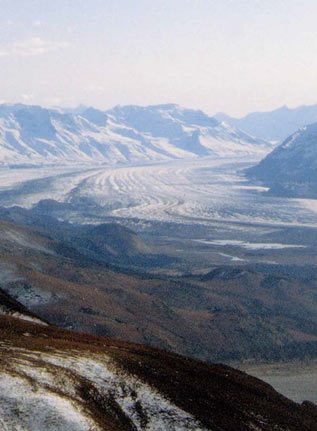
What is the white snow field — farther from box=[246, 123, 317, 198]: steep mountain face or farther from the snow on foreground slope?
the snow on foreground slope

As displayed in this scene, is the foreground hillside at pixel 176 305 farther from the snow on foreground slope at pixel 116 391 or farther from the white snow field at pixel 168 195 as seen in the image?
the white snow field at pixel 168 195

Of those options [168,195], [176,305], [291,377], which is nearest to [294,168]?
[168,195]

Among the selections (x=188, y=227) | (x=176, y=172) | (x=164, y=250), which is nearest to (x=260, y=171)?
(x=176, y=172)

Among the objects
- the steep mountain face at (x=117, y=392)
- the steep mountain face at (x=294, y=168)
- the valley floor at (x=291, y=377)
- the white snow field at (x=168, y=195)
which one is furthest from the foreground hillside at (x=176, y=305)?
the steep mountain face at (x=294, y=168)

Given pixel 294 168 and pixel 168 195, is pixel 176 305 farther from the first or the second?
pixel 294 168

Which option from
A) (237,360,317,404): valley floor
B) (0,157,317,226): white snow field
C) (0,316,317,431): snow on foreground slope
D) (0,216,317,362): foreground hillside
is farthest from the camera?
(0,157,317,226): white snow field

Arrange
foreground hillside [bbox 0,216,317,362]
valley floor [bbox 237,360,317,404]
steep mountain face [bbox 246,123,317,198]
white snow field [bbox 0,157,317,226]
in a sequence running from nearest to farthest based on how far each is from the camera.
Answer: valley floor [bbox 237,360,317,404] → foreground hillside [bbox 0,216,317,362] → white snow field [bbox 0,157,317,226] → steep mountain face [bbox 246,123,317,198]

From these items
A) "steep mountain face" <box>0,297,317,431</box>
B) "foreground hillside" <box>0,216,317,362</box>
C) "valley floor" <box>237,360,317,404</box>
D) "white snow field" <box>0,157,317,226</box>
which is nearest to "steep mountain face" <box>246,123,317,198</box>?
"white snow field" <box>0,157,317,226</box>

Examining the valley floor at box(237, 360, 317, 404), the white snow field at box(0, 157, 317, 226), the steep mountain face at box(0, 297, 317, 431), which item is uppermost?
the steep mountain face at box(0, 297, 317, 431)

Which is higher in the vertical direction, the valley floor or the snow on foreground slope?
the snow on foreground slope
